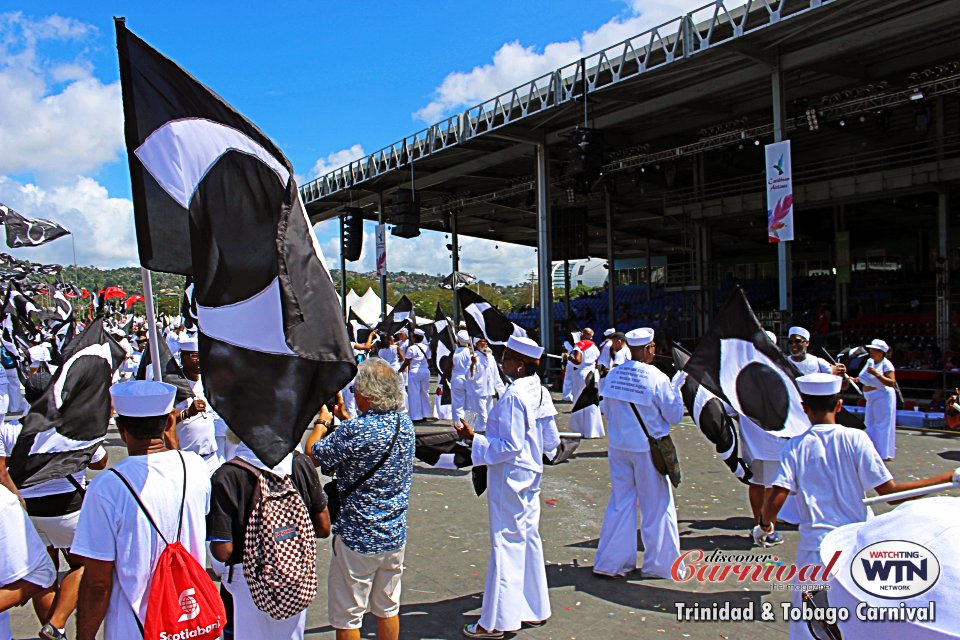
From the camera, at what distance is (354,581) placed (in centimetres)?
364

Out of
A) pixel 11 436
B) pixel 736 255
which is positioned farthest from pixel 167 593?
pixel 736 255

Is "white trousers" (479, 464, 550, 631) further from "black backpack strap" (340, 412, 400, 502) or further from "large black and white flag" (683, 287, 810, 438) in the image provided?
"large black and white flag" (683, 287, 810, 438)

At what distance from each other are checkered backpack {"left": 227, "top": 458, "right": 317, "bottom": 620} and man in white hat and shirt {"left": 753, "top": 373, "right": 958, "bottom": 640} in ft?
7.56

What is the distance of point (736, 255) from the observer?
→ 42781 millimetres

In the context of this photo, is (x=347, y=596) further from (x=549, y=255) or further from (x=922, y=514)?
(x=549, y=255)

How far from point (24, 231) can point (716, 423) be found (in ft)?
27.9

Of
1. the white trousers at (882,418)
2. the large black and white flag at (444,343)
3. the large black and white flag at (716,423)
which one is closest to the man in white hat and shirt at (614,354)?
the large black and white flag at (444,343)

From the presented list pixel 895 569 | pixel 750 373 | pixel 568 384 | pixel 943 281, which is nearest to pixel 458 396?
pixel 568 384

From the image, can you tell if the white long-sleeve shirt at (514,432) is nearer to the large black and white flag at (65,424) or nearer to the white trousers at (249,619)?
the white trousers at (249,619)

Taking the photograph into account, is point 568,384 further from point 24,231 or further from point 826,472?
point 826,472

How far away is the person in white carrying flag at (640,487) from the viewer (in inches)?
216

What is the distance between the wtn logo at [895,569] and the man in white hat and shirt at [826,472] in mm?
2240

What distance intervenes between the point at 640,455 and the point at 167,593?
3837 millimetres

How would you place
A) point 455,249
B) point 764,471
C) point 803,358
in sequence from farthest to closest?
point 455,249 → point 803,358 → point 764,471
